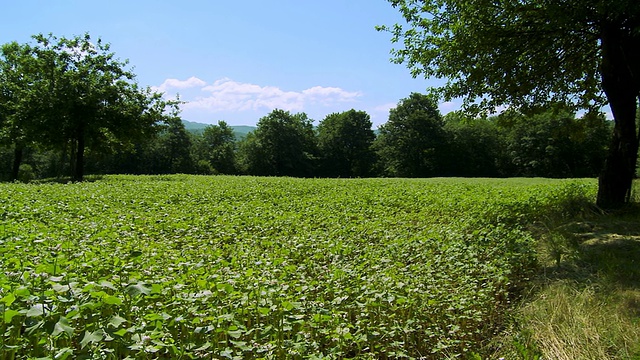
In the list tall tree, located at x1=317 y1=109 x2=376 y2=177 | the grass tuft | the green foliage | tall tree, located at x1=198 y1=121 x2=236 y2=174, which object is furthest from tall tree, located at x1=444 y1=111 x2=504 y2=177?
the grass tuft

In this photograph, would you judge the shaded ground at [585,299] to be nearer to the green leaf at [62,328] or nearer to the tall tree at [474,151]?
the green leaf at [62,328]

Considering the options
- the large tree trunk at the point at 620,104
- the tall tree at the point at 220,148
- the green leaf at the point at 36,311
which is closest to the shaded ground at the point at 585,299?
the large tree trunk at the point at 620,104

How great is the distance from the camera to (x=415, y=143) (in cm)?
6169

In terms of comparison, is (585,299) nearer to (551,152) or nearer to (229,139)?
(551,152)

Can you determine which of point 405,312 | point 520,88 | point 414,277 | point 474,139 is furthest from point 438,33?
point 474,139

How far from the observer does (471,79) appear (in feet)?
36.2

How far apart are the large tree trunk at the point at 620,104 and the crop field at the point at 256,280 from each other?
39.0 inches

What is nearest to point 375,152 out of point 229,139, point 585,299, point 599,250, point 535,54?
point 229,139

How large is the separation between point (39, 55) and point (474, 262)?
32088mm

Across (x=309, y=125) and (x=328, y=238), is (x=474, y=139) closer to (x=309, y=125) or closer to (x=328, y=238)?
(x=309, y=125)

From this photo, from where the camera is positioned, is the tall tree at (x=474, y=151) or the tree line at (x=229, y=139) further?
the tall tree at (x=474, y=151)

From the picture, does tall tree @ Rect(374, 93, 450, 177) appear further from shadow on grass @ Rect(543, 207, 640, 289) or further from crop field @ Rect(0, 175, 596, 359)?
shadow on grass @ Rect(543, 207, 640, 289)

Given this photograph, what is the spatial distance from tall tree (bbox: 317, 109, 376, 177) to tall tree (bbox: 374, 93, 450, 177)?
248 inches

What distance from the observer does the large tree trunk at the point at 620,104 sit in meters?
9.59
